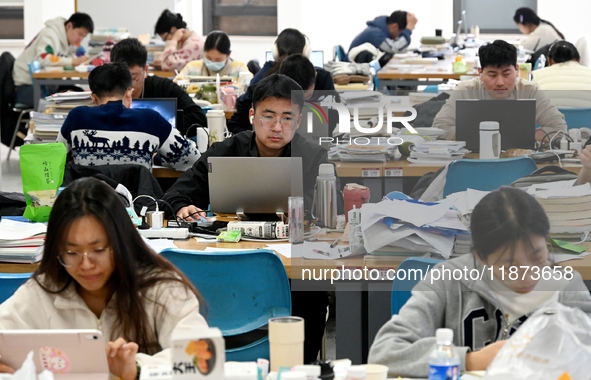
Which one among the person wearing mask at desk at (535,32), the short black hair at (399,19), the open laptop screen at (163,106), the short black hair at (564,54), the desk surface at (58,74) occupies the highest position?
the short black hair at (399,19)

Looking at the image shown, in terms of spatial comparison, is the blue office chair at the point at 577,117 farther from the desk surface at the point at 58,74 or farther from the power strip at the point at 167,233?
the desk surface at the point at 58,74

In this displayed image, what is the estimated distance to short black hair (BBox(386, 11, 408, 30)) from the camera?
29.9 feet

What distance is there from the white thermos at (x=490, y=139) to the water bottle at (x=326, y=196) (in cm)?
98

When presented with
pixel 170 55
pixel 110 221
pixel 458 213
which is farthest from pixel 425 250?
pixel 170 55

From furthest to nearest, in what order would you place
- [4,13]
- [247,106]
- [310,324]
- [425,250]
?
[4,13] < [247,106] < [310,324] < [425,250]

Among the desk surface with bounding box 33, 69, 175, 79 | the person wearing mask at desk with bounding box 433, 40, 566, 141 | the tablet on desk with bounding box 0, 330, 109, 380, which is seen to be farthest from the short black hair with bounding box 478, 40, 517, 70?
the desk surface with bounding box 33, 69, 175, 79

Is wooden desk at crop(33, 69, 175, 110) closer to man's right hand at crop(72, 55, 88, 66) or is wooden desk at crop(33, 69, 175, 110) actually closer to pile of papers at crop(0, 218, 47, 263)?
man's right hand at crop(72, 55, 88, 66)

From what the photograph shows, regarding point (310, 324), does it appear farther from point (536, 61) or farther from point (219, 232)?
point (536, 61)

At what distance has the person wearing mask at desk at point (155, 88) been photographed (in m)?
4.47

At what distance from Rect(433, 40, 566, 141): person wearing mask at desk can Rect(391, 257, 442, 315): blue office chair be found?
2118mm

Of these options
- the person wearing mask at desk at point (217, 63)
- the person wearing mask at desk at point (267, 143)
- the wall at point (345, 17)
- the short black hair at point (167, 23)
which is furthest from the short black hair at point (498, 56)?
the wall at point (345, 17)

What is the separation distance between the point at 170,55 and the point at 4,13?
396 cm

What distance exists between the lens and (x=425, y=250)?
7.23 ft

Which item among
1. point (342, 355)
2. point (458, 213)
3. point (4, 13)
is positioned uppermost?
point (4, 13)
